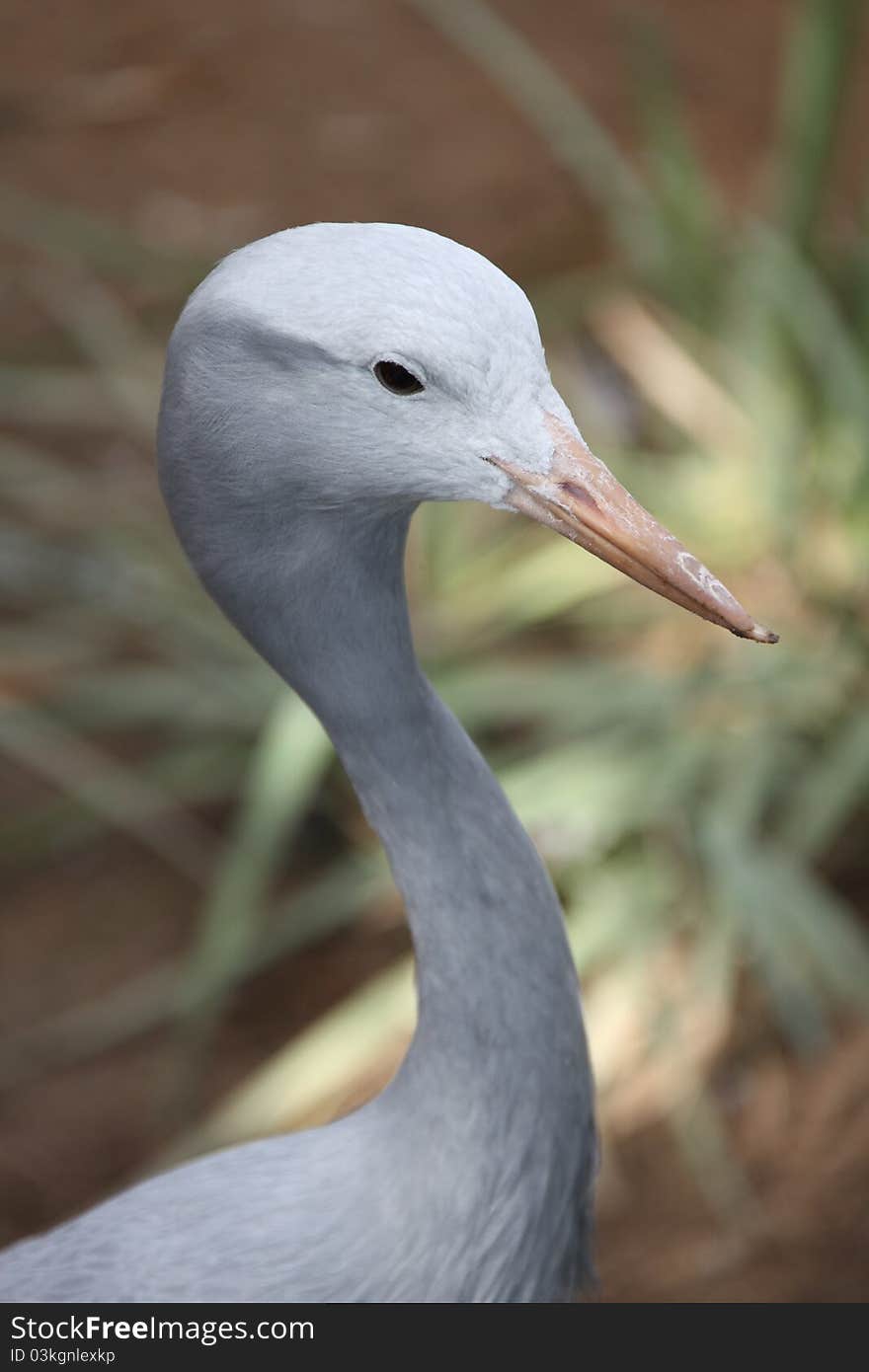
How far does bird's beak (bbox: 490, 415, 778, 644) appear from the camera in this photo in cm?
90

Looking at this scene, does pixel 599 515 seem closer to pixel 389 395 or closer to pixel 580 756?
pixel 389 395

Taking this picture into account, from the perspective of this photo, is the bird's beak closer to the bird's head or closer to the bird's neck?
the bird's head

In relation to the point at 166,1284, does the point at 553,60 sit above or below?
above

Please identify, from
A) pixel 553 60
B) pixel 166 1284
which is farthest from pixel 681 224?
pixel 166 1284

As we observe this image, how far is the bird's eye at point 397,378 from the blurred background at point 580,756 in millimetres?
1038

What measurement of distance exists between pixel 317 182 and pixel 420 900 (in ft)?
8.90

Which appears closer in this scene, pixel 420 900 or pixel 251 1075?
pixel 420 900

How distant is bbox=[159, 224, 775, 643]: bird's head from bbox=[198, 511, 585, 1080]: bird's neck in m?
0.06

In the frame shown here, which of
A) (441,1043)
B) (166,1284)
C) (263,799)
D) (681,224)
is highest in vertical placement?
(681,224)

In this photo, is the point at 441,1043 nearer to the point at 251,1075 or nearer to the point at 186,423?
the point at 186,423

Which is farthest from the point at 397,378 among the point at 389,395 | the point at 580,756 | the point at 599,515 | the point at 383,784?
the point at 580,756

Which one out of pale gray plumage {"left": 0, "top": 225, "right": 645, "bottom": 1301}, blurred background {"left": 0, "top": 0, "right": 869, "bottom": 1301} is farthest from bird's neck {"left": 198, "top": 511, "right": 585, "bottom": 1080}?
blurred background {"left": 0, "top": 0, "right": 869, "bottom": 1301}

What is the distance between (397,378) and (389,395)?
0.01 meters

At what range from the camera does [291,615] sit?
100 centimetres
